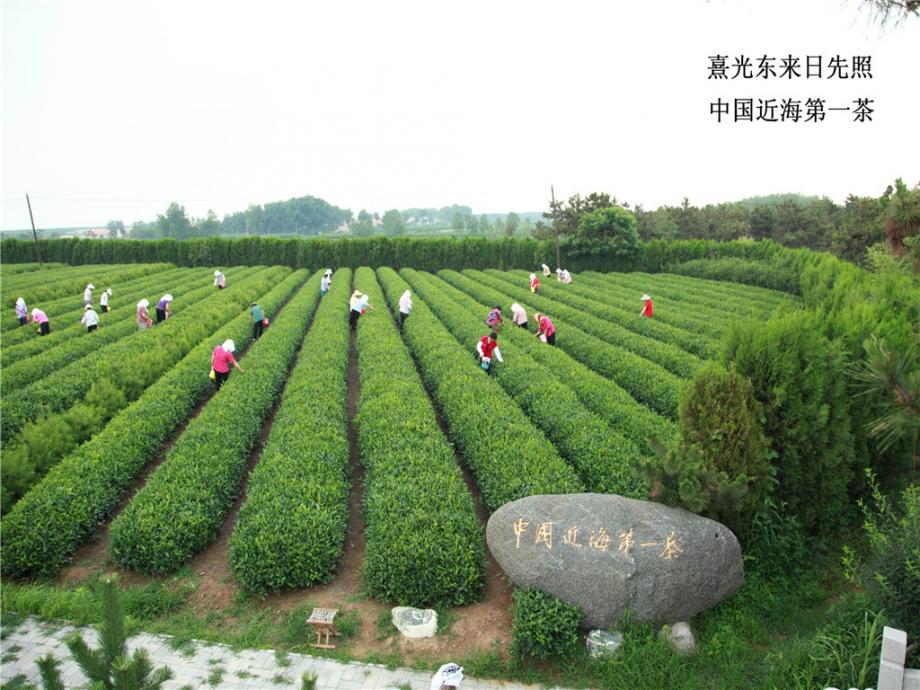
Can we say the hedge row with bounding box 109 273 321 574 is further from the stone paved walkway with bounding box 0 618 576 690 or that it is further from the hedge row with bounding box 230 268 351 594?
the stone paved walkway with bounding box 0 618 576 690

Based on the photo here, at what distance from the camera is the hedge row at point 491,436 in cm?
780

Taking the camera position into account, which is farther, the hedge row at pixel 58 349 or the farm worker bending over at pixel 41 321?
the farm worker bending over at pixel 41 321

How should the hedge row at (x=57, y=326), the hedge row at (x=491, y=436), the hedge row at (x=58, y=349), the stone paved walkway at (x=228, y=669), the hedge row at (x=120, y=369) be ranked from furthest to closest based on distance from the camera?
the hedge row at (x=57, y=326) < the hedge row at (x=58, y=349) < the hedge row at (x=120, y=369) < the hedge row at (x=491, y=436) < the stone paved walkway at (x=228, y=669)

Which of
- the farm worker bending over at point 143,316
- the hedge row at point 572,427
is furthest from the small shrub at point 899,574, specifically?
the farm worker bending over at point 143,316

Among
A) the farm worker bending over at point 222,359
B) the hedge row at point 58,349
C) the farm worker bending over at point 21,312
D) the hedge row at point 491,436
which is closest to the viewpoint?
the hedge row at point 491,436

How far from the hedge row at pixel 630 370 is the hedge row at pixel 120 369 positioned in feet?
36.0

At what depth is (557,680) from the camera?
5.40m

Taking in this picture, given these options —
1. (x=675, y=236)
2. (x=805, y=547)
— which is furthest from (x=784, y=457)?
(x=675, y=236)

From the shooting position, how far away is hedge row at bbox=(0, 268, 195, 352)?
15.7m

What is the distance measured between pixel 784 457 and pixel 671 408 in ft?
13.5

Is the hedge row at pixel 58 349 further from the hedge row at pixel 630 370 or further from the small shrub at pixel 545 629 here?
the hedge row at pixel 630 370

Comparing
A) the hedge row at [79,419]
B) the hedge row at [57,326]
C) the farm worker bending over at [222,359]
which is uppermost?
the hedge row at [57,326]

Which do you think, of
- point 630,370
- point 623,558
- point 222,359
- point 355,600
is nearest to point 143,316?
point 222,359

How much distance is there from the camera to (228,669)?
5.46 m
